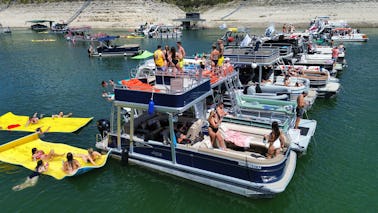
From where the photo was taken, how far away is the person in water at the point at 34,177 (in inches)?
538

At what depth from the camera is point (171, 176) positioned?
44.7 feet

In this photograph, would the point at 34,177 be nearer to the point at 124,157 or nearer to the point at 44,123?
the point at 124,157

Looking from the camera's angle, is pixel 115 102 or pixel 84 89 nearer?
pixel 115 102

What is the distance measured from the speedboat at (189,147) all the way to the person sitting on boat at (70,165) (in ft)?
5.05

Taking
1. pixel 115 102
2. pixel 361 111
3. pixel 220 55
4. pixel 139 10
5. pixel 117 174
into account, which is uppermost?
pixel 139 10

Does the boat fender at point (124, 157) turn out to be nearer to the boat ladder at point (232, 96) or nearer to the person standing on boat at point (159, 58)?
the person standing on boat at point (159, 58)

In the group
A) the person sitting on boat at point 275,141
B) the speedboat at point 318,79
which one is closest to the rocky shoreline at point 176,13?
the speedboat at point 318,79

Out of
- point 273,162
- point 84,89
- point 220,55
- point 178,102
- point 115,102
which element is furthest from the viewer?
point 84,89

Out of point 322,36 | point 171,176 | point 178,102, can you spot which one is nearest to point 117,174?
point 171,176

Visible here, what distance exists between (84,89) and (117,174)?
17.3 m

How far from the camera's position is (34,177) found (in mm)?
13961

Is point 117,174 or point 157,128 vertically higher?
point 157,128

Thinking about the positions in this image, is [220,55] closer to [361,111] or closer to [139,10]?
[361,111]

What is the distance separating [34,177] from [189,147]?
7.29 metres
